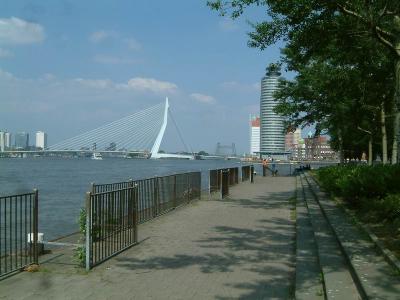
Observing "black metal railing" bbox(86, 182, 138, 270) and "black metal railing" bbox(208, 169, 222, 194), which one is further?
"black metal railing" bbox(208, 169, 222, 194)

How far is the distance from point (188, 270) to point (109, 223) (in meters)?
1.71

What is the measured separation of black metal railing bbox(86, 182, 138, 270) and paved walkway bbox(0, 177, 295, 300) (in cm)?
21

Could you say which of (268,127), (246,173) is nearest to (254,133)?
(268,127)

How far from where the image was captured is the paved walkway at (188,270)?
21.1ft

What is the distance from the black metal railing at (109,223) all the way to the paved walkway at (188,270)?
8.3 inches

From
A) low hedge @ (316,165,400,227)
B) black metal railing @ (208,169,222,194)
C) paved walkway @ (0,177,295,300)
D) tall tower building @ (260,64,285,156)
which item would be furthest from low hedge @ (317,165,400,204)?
tall tower building @ (260,64,285,156)

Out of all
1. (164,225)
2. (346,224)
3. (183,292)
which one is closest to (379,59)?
(346,224)

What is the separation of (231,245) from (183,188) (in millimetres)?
7330

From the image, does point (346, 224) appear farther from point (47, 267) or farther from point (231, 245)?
point (47, 267)

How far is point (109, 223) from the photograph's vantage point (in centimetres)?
863

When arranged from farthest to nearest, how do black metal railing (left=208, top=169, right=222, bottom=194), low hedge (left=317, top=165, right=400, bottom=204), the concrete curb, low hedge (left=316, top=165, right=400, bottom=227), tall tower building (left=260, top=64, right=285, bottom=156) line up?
tall tower building (left=260, top=64, right=285, bottom=156)
black metal railing (left=208, top=169, right=222, bottom=194)
low hedge (left=317, top=165, right=400, bottom=204)
low hedge (left=316, top=165, right=400, bottom=227)
the concrete curb

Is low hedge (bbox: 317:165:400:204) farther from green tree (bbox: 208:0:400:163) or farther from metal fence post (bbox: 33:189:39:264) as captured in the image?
metal fence post (bbox: 33:189:39:264)

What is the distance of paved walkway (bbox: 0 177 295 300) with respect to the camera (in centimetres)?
644

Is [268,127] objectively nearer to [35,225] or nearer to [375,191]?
[375,191]
